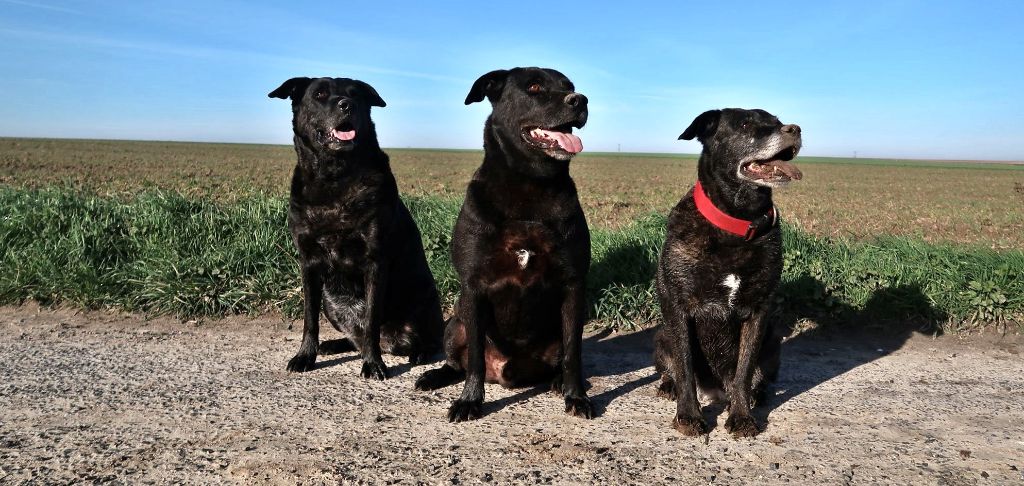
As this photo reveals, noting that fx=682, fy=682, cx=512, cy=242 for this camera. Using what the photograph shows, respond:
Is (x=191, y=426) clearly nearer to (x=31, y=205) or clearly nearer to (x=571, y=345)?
(x=571, y=345)

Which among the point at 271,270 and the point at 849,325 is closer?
the point at 849,325

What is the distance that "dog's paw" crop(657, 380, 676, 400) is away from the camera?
396 centimetres

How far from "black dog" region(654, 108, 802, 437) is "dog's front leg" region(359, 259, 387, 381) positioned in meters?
1.87

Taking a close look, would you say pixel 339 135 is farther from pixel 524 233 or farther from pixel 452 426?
pixel 452 426

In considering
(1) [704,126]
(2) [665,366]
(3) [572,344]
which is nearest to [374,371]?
(3) [572,344]

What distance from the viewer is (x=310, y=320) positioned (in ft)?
15.1

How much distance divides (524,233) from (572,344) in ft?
2.33

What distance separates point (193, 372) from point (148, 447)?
4.03 ft

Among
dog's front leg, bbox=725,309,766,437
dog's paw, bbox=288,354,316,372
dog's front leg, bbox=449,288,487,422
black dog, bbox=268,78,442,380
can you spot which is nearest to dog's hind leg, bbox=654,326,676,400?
dog's front leg, bbox=725,309,766,437

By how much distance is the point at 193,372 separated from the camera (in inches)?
168

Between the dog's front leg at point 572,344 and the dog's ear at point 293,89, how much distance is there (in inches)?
92.9

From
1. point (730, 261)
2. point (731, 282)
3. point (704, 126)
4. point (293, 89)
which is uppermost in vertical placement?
point (293, 89)

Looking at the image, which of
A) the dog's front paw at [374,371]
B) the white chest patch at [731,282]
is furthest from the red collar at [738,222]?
the dog's front paw at [374,371]

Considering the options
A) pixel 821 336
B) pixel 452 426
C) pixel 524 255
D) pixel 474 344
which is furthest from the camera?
pixel 821 336
